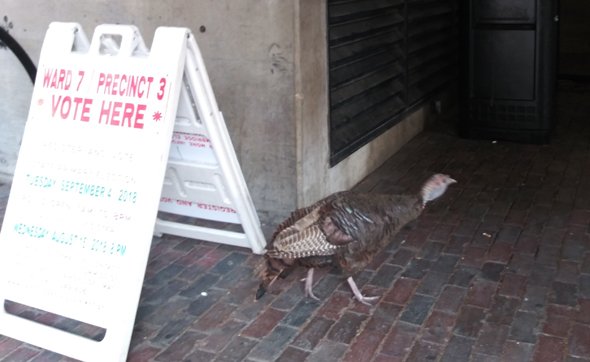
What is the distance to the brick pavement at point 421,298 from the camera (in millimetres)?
3398

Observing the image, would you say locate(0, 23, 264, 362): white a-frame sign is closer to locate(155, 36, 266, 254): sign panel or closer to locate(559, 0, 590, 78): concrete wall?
locate(155, 36, 266, 254): sign panel

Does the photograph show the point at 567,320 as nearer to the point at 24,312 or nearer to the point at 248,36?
the point at 248,36

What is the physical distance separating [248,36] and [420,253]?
1741 mm

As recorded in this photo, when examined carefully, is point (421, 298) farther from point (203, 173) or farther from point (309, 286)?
point (203, 173)

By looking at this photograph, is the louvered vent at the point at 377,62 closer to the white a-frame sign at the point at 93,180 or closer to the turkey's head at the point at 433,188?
the turkey's head at the point at 433,188

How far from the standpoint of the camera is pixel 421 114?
7309mm

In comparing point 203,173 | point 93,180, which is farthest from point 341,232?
point 93,180

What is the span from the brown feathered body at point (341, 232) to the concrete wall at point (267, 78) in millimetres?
948

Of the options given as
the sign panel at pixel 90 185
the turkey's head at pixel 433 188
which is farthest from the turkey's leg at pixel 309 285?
the sign panel at pixel 90 185

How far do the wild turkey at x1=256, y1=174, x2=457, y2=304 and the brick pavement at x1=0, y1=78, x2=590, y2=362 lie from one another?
0.27 metres

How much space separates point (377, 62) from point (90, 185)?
3.12 meters

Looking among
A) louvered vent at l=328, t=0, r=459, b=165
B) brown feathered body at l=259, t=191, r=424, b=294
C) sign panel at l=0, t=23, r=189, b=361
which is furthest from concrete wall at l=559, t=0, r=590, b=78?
sign panel at l=0, t=23, r=189, b=361

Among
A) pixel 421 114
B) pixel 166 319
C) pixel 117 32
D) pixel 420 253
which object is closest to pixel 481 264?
pixel 420 253

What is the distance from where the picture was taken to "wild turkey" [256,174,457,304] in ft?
11.9
